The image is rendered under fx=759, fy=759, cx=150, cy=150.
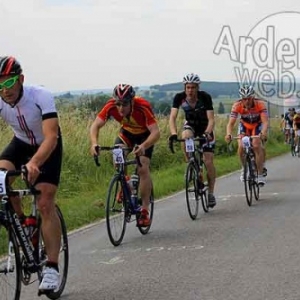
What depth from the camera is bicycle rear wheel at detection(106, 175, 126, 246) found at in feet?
29.3

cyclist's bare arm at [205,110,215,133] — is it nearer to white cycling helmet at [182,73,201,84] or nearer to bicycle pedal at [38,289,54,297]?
white cycling helmet at [182,73,201,84]

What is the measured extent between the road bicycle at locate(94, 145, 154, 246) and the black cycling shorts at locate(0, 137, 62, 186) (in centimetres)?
253

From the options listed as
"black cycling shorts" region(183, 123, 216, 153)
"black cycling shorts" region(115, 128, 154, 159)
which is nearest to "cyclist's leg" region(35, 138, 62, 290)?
"black cycling shorts" region(115, 128, 154, 159)

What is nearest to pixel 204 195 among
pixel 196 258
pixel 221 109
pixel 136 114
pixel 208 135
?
pixel 208 135

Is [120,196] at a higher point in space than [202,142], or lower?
lower

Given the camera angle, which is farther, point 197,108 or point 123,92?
point 197,108

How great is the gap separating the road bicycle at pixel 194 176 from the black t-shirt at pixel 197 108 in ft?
0.95

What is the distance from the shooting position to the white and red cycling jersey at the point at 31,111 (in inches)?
231

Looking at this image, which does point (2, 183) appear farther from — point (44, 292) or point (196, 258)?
point (196, 258)

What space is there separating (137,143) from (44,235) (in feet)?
11.3

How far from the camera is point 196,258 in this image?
792cm

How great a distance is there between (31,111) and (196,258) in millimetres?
2836

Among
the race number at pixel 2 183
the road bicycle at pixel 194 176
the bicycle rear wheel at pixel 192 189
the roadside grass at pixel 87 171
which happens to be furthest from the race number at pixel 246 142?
the race number at pixel 2 183

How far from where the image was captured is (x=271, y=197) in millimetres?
13531
